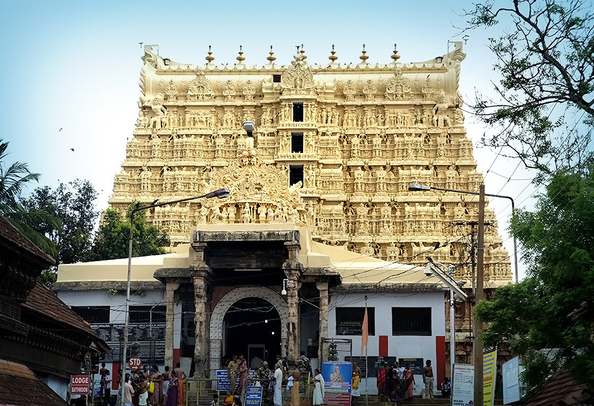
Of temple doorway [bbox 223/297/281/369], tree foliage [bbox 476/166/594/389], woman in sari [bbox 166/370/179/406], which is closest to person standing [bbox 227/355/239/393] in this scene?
woman in sari [bbox 166/370/179/406]

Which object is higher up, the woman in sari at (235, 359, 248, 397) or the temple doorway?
the temple doorway

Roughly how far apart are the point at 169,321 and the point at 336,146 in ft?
114

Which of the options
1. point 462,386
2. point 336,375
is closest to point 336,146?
point 336,375

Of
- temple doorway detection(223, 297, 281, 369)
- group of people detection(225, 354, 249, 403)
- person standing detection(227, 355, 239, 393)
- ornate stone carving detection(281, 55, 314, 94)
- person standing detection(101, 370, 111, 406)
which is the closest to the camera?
group of people detection(225, 354, 249, 403)

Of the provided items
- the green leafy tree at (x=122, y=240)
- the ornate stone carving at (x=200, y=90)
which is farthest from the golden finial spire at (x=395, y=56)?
the green leafy tree at (x=122, y=240)

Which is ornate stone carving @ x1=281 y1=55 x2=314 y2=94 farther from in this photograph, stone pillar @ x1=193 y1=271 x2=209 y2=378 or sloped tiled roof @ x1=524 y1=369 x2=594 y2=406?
sloped tiled roof @ x1=524 y1=369 x2=594 y2=406

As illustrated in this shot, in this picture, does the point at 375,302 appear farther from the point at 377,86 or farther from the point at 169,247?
the point at 377,86

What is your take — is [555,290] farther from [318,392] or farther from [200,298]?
[200,298]

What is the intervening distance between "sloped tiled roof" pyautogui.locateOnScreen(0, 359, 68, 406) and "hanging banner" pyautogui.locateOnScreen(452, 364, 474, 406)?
12.6 m

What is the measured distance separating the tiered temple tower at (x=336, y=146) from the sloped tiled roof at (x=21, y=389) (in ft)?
157

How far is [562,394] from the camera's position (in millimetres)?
21000

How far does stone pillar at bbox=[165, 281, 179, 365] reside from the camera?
3953cm

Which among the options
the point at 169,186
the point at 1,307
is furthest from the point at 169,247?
the point at 1,307

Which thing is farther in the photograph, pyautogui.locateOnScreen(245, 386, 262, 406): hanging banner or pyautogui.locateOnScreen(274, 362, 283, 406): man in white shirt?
pyautogui.locateOnScreen(274, 362, 283, 406): man in white shirt
